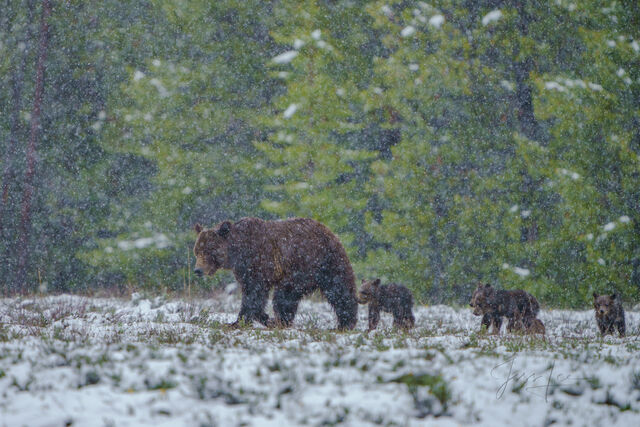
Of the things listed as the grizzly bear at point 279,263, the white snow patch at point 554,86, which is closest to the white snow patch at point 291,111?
the white snow patch at point 554,86

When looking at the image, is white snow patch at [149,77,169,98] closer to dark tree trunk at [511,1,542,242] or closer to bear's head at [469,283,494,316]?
dark tree trunk at [511,1,542,242]

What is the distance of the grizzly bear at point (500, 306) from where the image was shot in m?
10.8

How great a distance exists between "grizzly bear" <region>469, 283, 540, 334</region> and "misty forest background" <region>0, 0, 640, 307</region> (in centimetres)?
443

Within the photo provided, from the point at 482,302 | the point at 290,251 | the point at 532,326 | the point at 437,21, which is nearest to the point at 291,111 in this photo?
the point at 437,21

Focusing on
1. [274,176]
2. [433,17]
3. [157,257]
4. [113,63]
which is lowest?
[157,257]

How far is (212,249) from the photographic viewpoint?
9.97 meters

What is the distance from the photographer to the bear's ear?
9.87 metres

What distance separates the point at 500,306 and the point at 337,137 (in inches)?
450

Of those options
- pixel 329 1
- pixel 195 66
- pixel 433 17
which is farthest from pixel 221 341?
pixel 329 1

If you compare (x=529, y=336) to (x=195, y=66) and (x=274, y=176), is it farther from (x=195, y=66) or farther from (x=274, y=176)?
(x=195, y=66)

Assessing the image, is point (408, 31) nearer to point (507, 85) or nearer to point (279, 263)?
point (507, 85)

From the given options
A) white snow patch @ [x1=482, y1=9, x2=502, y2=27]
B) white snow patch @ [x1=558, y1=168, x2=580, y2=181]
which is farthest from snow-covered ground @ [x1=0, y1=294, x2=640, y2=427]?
white snow patch @ [x1=482, y1=9, x2=502, y2=27]

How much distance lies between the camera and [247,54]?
22109mm

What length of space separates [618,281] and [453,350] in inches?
357
